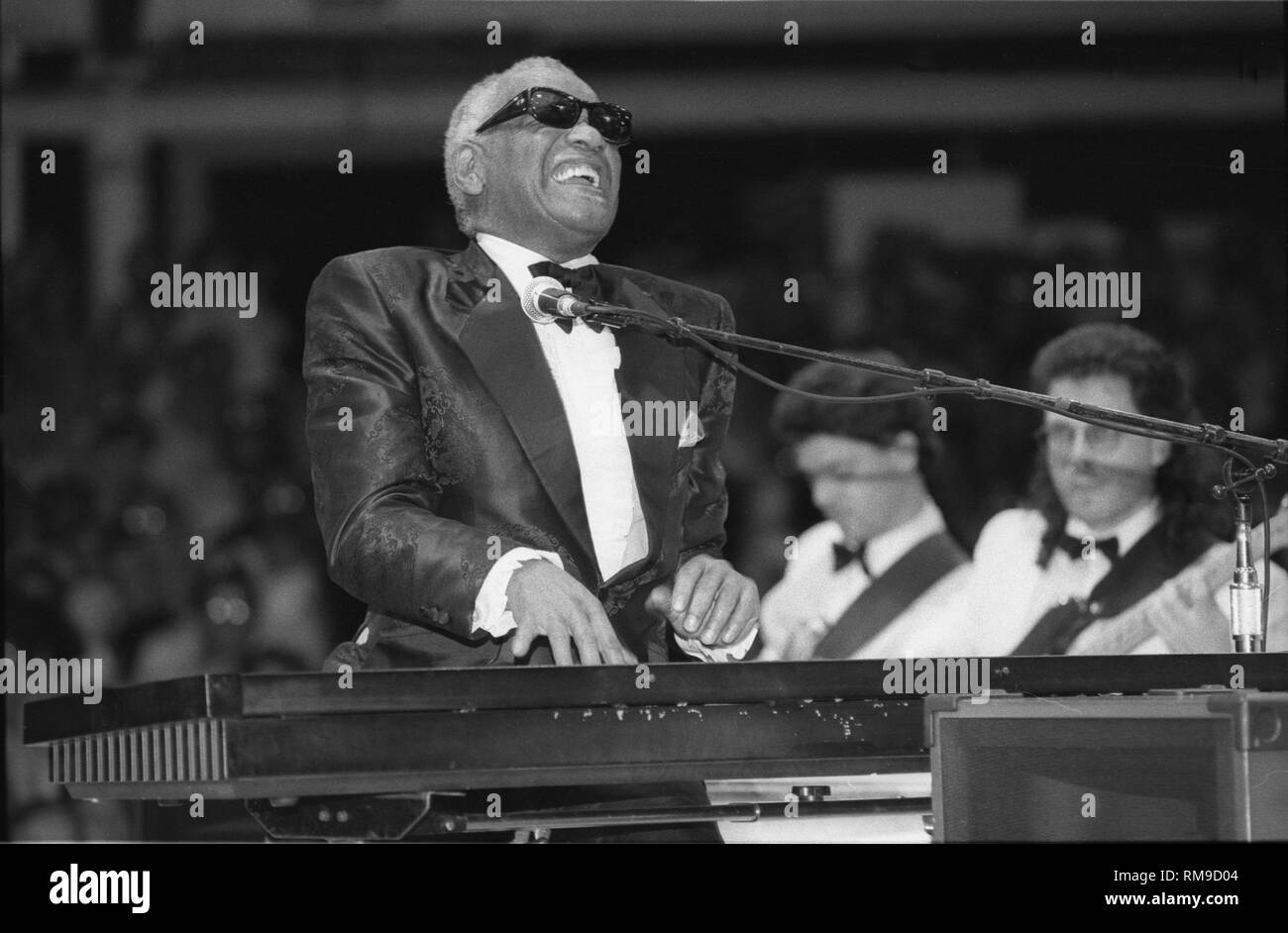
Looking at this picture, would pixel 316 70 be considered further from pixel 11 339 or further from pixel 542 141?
pixel 542 141

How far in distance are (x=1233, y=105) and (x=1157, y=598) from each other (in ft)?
4.34

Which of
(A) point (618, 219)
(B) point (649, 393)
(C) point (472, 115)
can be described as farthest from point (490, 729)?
(A) point (618, 219)

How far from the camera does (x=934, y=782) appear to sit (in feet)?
5.85

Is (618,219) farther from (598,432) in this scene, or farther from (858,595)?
(598,432)

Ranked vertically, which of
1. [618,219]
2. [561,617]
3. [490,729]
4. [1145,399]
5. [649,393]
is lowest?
[490,729]

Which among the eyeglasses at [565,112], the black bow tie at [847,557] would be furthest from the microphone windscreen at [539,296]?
the black bow tie at [847,557]

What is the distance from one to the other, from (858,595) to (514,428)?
2.24 m

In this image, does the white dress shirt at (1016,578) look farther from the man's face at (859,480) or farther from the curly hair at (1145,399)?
the man's face at (859,480)

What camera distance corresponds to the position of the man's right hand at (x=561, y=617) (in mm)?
1968

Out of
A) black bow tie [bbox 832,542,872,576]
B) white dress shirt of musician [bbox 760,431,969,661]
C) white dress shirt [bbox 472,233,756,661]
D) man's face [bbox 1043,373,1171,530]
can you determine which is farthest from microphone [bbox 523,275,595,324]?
man's face [bbox 1043,373,1171,530]

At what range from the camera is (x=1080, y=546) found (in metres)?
4.54

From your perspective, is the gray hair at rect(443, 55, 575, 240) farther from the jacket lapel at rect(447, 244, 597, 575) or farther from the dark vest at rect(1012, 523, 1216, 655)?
the dark vest at rect(1012, 523, 1216, 655)

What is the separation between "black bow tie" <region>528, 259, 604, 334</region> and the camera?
2.50 m
